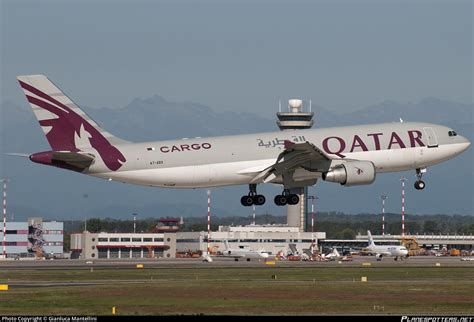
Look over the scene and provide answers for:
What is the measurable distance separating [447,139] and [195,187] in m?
21.1

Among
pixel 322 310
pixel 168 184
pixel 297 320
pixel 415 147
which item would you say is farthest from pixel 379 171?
pixel 297 320

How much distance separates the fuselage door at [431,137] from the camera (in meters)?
87.3

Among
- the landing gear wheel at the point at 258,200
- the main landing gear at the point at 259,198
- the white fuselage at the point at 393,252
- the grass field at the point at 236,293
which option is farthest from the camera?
the white fuselage at the point at 393,252

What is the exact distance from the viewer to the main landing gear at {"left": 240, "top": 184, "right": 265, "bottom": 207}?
87.1m

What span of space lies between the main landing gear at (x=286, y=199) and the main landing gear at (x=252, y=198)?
1191 millimetres

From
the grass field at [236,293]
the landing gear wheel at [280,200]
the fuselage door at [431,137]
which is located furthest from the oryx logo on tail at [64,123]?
the fuselage door at [431,137]

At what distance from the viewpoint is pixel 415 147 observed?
283 feet

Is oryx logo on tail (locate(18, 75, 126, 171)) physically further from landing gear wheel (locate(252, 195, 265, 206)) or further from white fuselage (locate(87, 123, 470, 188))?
landing gear wheel (locate(252, 195, 265, 206))

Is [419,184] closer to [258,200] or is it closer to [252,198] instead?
[258,200]

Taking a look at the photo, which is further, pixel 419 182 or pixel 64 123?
pixel 419 182

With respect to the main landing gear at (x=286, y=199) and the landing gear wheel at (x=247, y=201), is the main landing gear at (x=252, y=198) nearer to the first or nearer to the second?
the landing gear wheel at (x=247, y=201)

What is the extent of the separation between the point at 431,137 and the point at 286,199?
12.3m

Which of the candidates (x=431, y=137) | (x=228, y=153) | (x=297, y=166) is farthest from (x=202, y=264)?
(x=228, y=153)

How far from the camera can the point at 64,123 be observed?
80.8 metres
